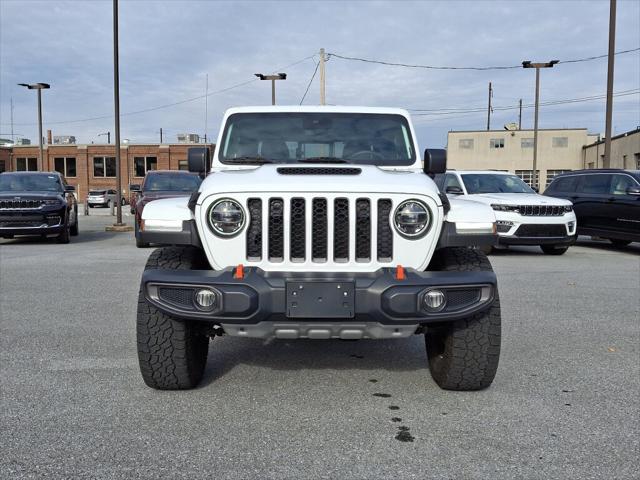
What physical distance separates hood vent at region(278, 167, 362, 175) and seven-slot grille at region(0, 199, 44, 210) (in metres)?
10.9

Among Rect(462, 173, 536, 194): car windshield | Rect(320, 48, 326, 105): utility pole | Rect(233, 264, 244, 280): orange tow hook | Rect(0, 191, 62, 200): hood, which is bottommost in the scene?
Rect(233, 264, 244, 280): orange tow hook

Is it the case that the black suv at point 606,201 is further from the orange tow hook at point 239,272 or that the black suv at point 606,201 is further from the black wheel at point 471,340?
the orange tow hook at point 239,272

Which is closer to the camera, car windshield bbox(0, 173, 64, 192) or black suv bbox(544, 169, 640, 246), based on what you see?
black suv bbox(544, 169, 640, 246)

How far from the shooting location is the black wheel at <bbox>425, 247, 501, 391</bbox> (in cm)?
369

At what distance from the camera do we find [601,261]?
11.3 meters

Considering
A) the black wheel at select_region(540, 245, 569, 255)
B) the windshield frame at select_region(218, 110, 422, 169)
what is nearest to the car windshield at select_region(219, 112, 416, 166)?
the windshield frame at select_region(218, 110, 422, 169)

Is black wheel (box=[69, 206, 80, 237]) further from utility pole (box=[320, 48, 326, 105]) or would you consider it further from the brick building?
the brick building

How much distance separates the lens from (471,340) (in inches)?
146

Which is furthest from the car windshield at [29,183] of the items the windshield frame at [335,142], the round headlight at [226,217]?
the round headlight at [226,217]

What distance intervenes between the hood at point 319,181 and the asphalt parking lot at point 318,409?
1.26 meters

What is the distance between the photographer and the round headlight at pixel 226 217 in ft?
11.6

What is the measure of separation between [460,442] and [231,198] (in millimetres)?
1781

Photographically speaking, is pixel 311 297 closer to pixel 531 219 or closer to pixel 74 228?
pixel 531 219

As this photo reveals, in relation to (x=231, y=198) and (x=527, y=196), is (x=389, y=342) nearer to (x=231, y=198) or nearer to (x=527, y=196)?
(x=231, y=198)
